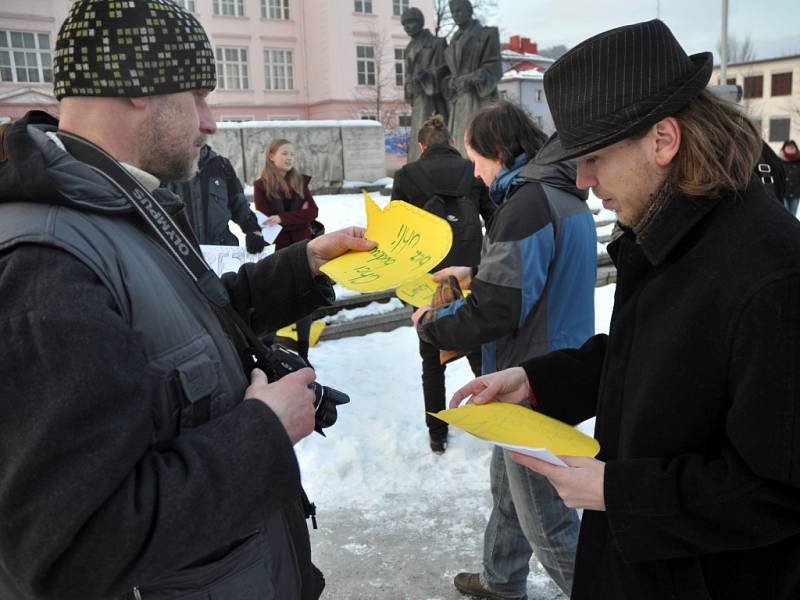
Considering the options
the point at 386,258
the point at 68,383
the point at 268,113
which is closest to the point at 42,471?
the point at 68,383

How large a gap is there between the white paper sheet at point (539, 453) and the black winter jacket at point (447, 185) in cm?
315

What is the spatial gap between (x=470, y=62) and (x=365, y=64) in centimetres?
2748

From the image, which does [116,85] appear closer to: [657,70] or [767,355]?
[657,70]

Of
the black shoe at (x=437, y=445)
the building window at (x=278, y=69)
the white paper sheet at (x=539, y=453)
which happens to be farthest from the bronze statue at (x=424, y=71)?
the building window at (x=278, y=69)

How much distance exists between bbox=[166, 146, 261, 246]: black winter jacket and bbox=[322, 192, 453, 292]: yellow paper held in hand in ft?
10.2

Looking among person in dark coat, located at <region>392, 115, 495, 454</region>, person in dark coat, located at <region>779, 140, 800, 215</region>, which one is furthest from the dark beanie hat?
person in dark coat, located at <region>779, 140, 800, 215</region>

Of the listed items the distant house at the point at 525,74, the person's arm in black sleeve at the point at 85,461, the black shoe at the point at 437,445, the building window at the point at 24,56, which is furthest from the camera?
the building window at the point at 24,56

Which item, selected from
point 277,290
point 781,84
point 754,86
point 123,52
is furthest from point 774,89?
point 123,52

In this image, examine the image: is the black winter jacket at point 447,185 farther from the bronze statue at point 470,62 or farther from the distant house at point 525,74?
the distant house at point 525,74

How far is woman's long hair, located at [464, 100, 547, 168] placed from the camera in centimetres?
300

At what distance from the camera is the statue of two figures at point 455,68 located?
379 inches

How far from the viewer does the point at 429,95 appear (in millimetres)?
10867

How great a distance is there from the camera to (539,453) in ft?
4.58

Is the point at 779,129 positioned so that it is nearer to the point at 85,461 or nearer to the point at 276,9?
the point at 276,9
